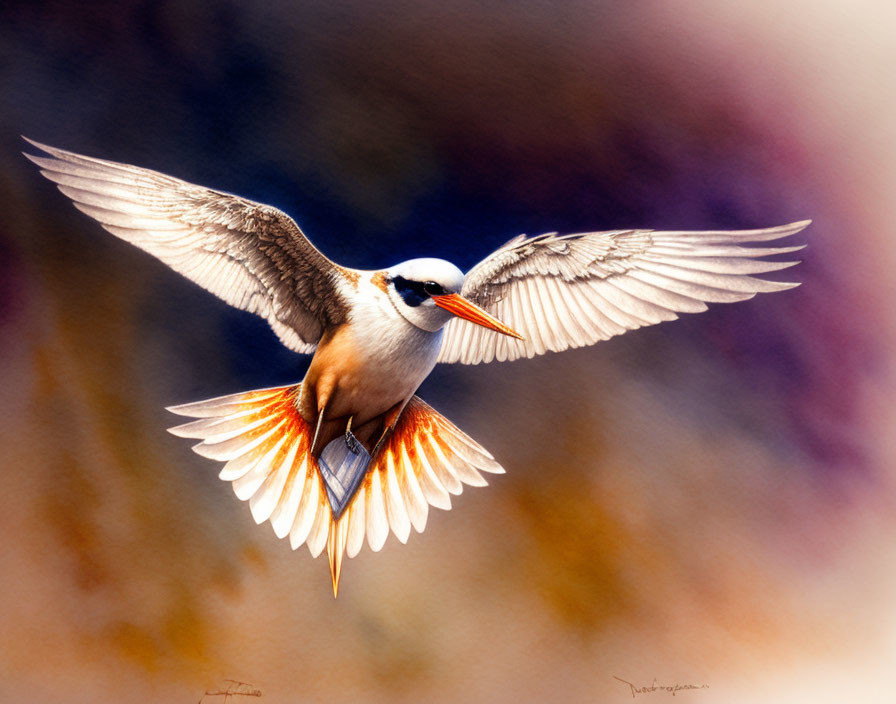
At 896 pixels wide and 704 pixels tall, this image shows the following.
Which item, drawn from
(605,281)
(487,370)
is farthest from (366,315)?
(605,281)

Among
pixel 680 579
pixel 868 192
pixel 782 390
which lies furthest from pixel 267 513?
pixel 868 192

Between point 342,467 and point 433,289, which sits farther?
point 342,467

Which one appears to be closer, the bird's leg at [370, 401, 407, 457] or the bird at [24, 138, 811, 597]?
the bird at [24, 138, 811, 597]

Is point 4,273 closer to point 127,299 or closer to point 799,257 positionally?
point 127,299

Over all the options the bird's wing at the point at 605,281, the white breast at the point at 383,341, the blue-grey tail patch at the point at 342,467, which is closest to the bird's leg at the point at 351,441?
the blue-grey tail patch at the point at 342,467
